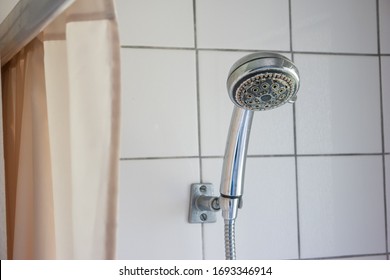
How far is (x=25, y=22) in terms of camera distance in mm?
518

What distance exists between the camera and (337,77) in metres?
0.91

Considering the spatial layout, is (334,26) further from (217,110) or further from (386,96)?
(217,110)

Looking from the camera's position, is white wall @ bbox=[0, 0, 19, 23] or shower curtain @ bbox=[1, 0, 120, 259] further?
white wall @ bbox=[0, 0, 19, 23]

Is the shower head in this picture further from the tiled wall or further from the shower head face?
the tiled wall

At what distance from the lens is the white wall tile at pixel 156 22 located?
815 millimetres

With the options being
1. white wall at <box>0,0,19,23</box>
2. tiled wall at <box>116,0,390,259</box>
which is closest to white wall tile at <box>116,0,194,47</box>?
tiled wall at <box>116,0,390,259</box>

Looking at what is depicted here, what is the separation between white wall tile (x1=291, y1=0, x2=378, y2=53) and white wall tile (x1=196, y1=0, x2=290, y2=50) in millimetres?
26

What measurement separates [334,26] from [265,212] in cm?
33

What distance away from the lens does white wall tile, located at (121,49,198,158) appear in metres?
0.81

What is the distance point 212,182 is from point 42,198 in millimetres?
307
